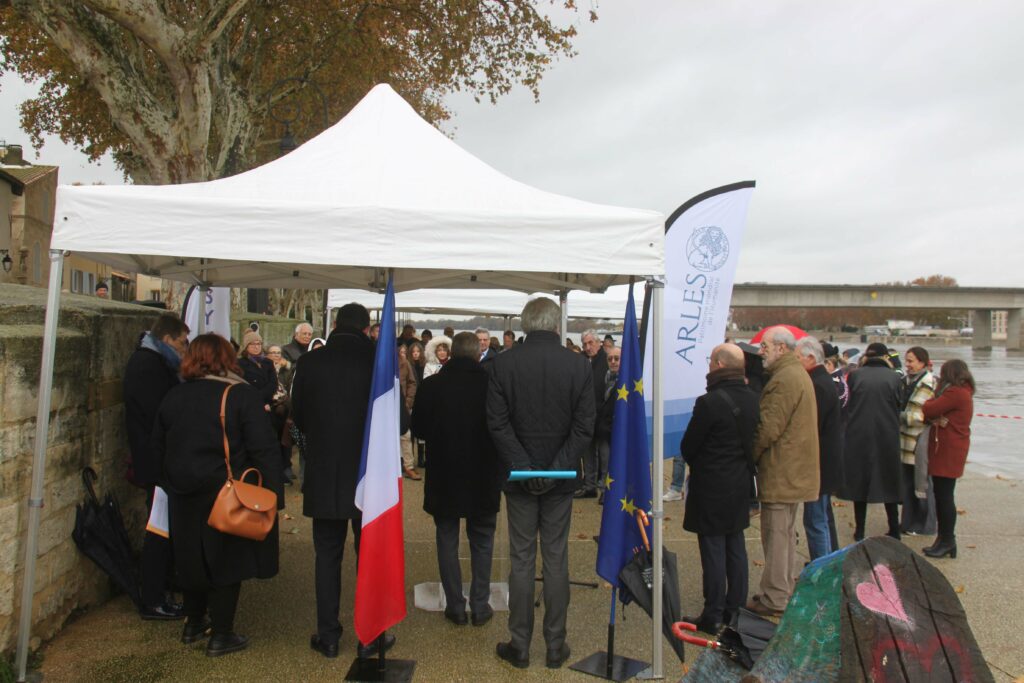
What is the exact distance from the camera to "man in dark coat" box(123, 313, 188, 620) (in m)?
4.42

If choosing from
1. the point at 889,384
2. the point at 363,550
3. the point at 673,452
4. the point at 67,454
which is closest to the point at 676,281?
the point at 673,452

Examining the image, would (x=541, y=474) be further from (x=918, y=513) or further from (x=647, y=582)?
(x=918, y=513)

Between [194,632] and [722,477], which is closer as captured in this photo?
[194,632]

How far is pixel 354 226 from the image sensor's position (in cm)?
388

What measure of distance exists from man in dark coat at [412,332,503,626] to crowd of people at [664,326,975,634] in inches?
48.6

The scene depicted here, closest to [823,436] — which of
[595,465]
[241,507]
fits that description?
[595,465]

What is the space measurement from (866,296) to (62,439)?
6060cm

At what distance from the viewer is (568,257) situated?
4.02m

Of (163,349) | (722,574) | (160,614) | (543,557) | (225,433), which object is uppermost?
(163,349)

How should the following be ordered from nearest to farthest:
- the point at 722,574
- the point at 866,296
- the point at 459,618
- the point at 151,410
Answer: the point at 151,410
the point at 722,574
the point at 459,618
the point at 866,296

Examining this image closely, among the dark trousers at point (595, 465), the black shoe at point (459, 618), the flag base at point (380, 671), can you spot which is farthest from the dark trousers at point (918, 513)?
the flag base at point (380, 671)

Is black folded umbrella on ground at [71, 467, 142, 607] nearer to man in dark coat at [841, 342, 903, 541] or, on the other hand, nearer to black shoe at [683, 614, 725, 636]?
black shoe at [683, 614, 725, 636]

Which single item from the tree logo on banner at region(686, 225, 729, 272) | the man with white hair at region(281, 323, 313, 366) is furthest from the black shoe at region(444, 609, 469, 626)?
the man with white hair at region(281, 323, 313, 366)

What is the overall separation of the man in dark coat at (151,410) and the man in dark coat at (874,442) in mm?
5260
